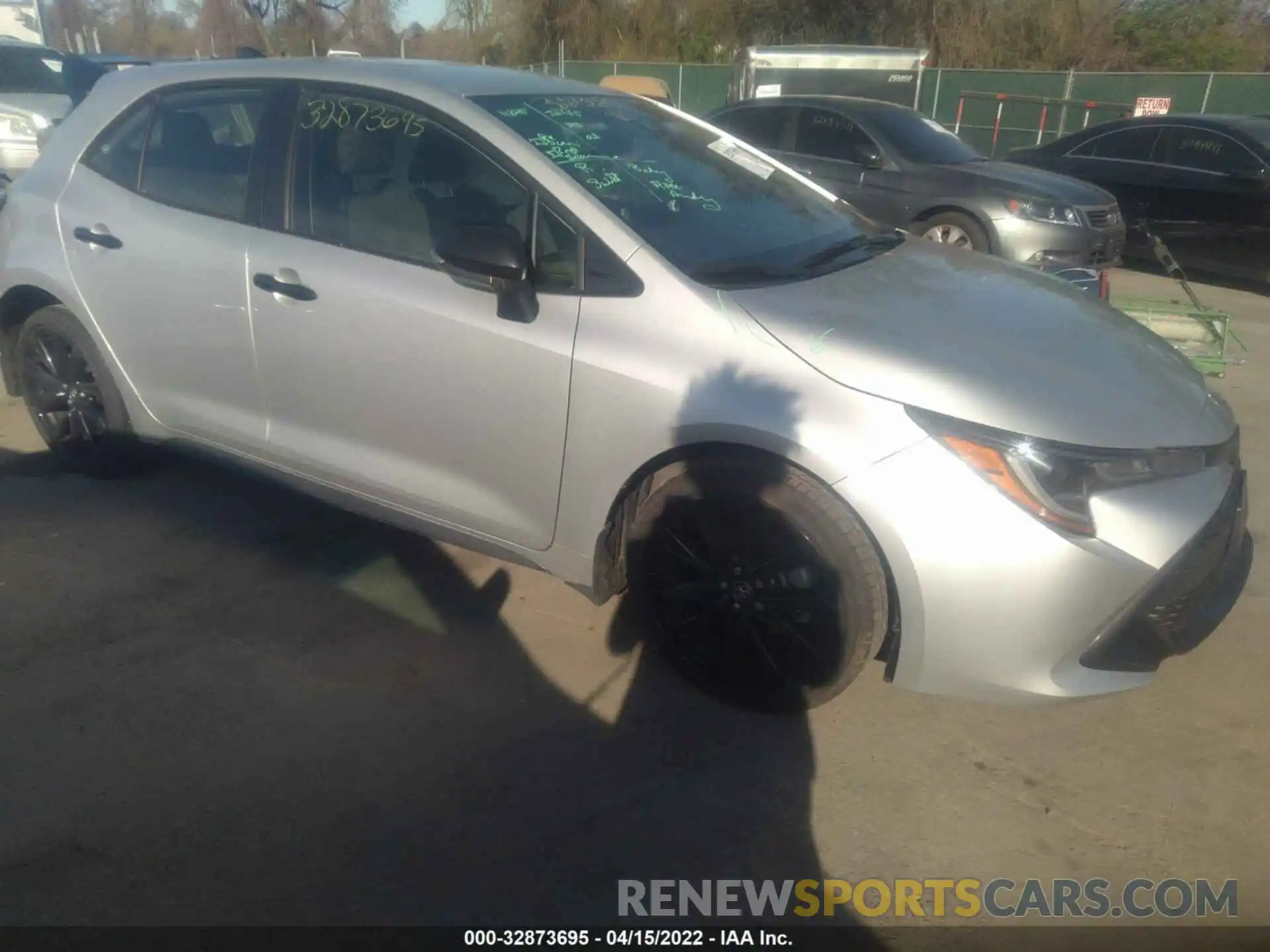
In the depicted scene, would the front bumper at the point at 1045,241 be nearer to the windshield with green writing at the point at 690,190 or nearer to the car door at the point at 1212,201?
the car door at the point at 1212,201

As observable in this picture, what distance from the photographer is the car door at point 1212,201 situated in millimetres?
8734

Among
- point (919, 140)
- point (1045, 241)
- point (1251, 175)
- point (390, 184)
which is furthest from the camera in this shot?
point (919, 140)

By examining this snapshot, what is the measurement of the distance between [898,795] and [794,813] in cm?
30

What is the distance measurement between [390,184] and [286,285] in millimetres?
481

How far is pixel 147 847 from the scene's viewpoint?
2.40m

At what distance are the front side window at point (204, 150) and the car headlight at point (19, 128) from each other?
7.77 meters

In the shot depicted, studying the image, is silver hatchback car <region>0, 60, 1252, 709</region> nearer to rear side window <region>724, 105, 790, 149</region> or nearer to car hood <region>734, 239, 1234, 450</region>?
car hood <region>734, 239, 1234, 450</region>

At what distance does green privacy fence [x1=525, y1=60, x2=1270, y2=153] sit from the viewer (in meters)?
16.3

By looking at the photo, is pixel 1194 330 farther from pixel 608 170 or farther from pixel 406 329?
pixel 406 329

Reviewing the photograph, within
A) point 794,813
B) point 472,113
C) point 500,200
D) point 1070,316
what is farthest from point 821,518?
point 472,113

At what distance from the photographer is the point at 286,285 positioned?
3.26 m

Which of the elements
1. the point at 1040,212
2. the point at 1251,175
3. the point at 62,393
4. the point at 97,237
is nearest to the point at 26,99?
the point at 62,393

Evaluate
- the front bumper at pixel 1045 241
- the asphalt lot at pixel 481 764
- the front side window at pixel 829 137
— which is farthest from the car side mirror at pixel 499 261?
the front side window at pixel 829 137

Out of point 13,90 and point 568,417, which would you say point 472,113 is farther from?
point 13,90
